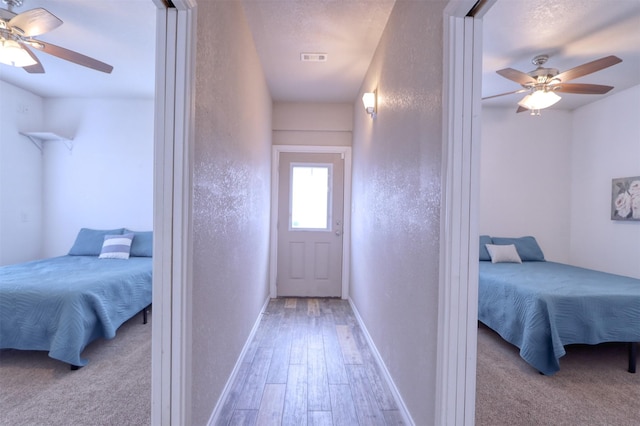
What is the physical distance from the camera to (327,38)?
2248 mm

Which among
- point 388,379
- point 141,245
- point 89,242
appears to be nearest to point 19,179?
point 89,242

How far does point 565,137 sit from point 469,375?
4.15 meters

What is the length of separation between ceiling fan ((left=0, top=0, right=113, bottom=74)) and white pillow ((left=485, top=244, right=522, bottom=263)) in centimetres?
419

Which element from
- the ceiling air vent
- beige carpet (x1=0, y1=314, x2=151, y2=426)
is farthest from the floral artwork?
beige carpet (x1=0, y1=314, x2=151, y2=426)

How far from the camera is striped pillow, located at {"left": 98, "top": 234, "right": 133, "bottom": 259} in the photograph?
3.05 meters

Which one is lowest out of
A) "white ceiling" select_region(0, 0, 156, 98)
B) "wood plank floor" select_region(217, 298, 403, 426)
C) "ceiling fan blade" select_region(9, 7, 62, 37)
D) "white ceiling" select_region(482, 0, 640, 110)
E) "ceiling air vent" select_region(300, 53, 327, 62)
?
"wood plank floor" select_region(217, 298, 403, 426)

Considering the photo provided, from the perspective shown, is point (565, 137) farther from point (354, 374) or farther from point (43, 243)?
point (43, 243)

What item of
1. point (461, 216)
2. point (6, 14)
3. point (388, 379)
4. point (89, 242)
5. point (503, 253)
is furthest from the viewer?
point (503, 253)

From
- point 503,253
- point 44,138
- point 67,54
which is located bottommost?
point 503,253

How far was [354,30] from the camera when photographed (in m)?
2.15

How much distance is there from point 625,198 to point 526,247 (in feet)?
3.59

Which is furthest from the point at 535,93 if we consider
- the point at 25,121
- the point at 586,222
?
the point at 25,121

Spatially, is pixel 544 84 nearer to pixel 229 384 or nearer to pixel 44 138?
pixel 229 384

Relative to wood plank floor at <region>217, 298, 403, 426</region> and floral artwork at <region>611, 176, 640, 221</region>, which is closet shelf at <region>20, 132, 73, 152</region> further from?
floral artwork at <region>611, 176, 640, 221</region>
